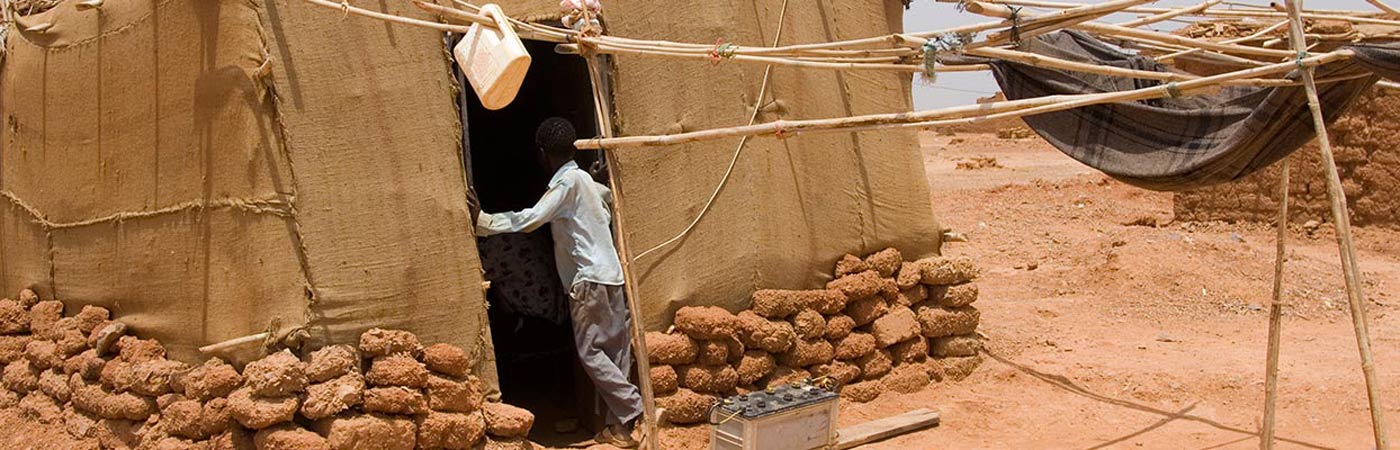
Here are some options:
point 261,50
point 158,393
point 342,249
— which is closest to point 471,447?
point 342,249

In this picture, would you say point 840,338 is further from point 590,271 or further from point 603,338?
point 590,271

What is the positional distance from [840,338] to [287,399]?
2.70 meters

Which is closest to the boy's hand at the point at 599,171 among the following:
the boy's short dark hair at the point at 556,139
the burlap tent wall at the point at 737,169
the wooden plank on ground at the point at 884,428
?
the burlap tent wall at the point at 737,169

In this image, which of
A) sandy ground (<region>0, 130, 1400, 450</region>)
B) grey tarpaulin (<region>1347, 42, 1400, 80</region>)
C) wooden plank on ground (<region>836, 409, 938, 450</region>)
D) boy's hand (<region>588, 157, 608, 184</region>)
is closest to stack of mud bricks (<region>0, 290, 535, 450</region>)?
sandy ground (<region>0, 130, 1400, 450</region>)

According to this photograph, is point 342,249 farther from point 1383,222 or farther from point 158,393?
point 1383,222

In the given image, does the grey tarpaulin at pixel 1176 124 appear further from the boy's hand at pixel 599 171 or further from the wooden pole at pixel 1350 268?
the boy's hand at pixel 599 171

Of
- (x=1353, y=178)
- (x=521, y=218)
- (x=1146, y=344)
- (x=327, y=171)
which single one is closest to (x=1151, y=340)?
(x=1146, y=344)

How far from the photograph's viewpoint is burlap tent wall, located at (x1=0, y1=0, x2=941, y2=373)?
14.9 feet

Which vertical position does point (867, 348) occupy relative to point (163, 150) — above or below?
below

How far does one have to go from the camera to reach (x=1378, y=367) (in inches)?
268

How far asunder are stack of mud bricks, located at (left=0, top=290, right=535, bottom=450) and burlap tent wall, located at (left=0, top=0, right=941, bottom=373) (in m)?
0.12

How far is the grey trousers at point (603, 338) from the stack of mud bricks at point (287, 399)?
39 cm

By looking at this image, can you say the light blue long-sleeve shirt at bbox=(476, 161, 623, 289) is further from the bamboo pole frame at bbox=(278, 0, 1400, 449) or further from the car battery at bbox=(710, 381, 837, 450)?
the car battery at bbox=(710, 381, 837, 450)

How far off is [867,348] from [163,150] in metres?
3.35
